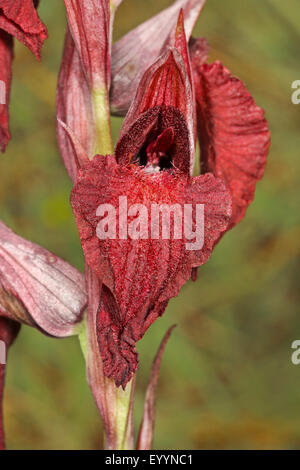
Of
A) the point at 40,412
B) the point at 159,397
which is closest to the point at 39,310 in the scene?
the point at 40,412

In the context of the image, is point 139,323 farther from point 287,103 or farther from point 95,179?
point 287,103

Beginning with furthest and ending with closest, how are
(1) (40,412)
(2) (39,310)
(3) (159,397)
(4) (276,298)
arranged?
(4) (276,298), (3) (159,397), (1) (40,412), (2) (39,310)

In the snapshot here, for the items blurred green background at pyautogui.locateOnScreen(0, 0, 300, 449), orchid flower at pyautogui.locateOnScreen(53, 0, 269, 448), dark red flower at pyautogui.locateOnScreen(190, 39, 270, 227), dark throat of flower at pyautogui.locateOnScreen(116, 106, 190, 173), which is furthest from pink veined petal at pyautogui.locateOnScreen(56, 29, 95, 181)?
blurred green background at pyautogui.locateOnScreen(0, 0, 300, 449)

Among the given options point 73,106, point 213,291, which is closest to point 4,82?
point 73,106

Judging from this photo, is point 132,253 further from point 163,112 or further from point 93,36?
point 93,36

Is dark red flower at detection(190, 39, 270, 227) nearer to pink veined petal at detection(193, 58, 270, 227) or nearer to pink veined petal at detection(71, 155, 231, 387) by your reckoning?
pink veined petal at detection(193, 58, 270, 227)
